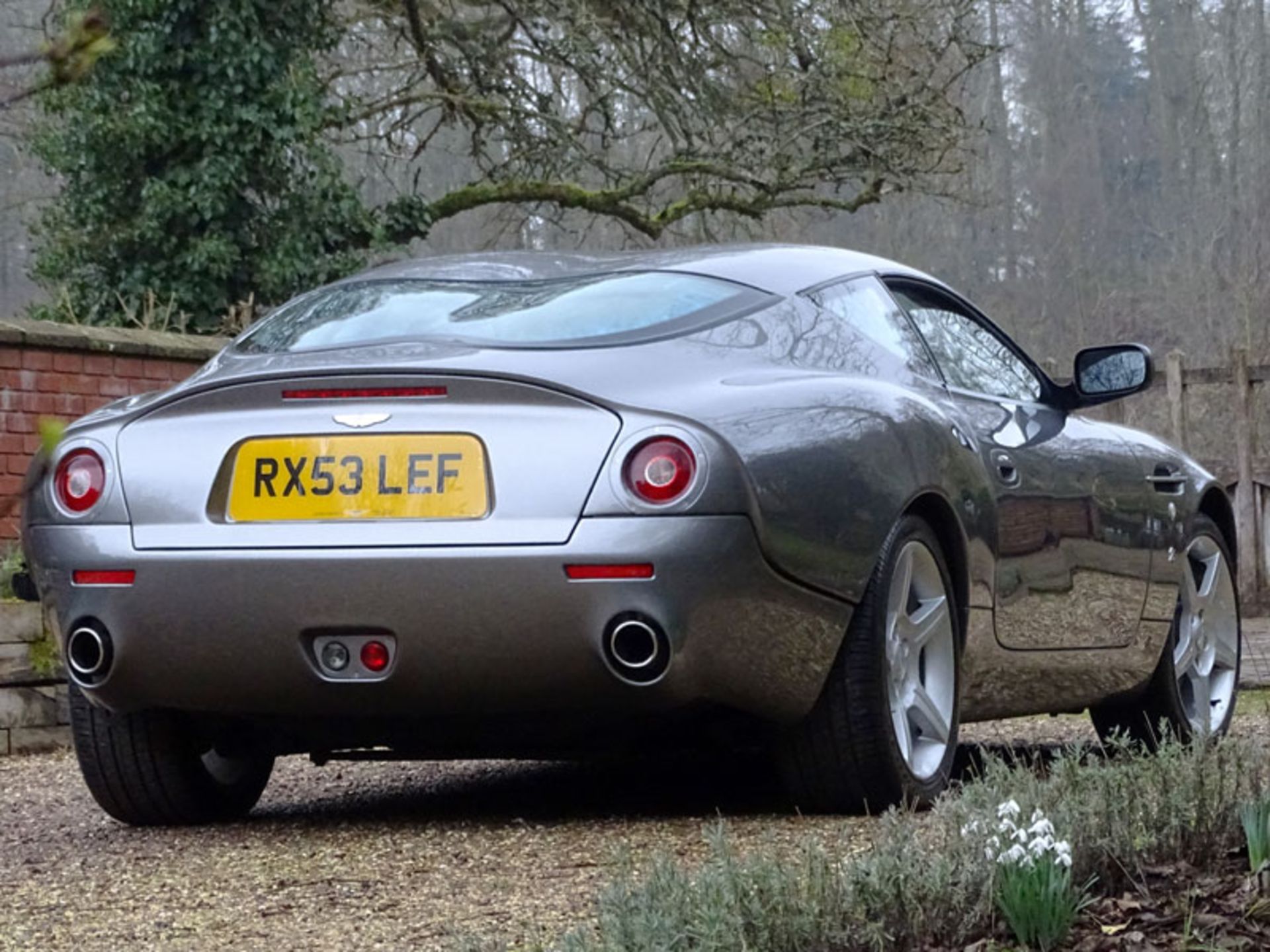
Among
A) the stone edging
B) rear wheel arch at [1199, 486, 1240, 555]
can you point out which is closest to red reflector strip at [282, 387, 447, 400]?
rear wheel arch at [1199, 486, 1240, 555]

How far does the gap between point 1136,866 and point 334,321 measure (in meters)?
2.59

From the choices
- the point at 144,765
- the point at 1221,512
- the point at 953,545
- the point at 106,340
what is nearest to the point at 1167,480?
the point at 1221,512

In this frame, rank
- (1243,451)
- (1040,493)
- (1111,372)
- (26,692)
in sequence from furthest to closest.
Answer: (1243,451)
(26,692)
(1111,372)
(1040,493)

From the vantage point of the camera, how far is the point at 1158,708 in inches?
266

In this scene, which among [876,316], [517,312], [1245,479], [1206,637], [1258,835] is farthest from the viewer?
[1245,479]

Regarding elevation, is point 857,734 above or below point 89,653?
below

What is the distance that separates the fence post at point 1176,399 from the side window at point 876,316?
11.8 metres

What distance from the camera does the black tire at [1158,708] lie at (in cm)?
670

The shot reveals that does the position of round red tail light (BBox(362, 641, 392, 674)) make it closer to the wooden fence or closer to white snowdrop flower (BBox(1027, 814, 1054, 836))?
white snowdrop flower (BBox(1027, 814, 1054, 836))

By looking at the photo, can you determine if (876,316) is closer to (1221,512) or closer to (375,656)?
(375,656)

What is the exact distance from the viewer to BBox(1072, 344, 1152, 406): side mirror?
21.2ft

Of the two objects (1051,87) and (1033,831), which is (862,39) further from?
(1051,87)

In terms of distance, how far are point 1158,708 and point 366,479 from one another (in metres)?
3.15

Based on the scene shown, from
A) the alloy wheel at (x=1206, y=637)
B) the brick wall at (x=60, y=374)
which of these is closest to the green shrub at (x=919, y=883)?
the alloy wheel at (x=1206, y=637)
